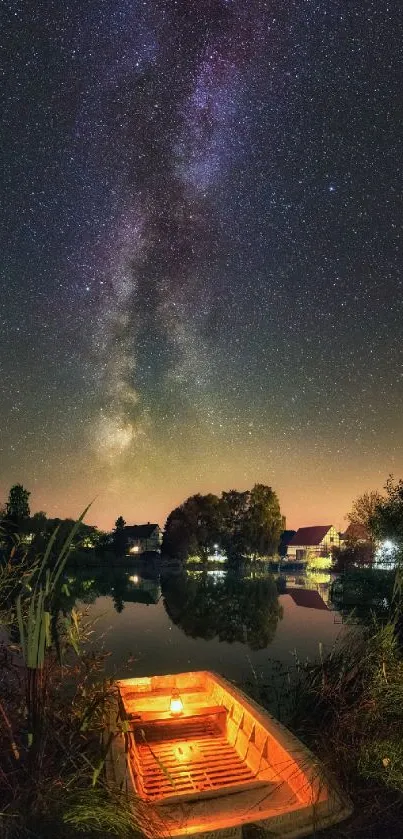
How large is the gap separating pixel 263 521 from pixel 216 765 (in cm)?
7335

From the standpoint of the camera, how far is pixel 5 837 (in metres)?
4.80

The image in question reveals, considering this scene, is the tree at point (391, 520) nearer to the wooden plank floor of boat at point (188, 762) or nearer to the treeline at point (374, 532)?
the treeline at point (374, 532)

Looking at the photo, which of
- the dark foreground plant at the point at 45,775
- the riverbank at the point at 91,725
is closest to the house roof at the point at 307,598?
the riverbank at the point at 91,725

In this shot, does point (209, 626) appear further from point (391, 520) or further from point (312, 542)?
point (312, 542)

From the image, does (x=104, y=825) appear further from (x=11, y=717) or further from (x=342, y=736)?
(x=342, y=736)

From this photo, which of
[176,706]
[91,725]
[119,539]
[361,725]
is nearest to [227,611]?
[176,706]

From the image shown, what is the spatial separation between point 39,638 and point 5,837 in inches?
62.0

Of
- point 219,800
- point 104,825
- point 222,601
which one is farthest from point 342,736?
point 222,601

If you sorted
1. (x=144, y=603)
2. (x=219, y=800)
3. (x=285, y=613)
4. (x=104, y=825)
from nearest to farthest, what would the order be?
(x=104, y=825)
(x=219, y=800)
(x=285, y=613)
(x=144, y=603)

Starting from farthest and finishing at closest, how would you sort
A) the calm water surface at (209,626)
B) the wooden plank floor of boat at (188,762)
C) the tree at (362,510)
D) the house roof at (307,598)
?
the tree at (362,510) < the house roof at (307,598) < the calm water surface at (209,626) < the wooden plank floor of boat at (188,762)

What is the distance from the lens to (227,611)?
3553 cm

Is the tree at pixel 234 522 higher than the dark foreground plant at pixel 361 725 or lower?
higher

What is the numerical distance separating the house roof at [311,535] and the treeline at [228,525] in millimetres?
23241

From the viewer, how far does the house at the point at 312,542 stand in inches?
3856
